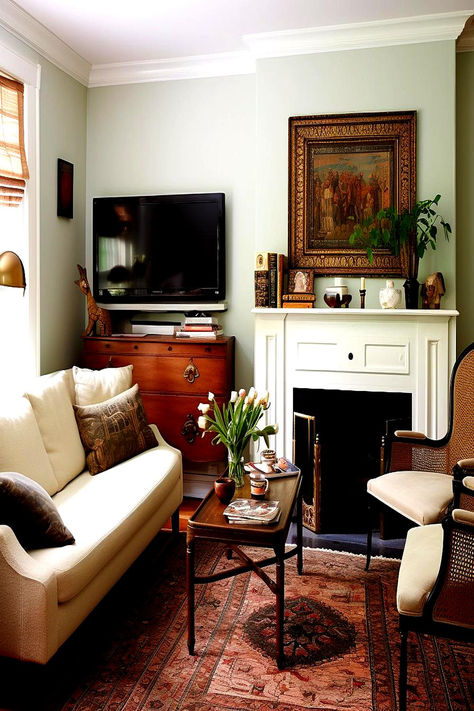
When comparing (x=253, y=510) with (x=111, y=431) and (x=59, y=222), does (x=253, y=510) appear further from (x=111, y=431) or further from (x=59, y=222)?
(x=59, y=222)

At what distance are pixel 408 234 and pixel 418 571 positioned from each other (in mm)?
2117

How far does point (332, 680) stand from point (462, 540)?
743 mm

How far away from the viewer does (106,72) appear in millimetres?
3959

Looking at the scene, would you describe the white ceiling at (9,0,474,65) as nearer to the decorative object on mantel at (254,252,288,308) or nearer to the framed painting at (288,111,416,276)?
the framed painting at (288,111,416,276)

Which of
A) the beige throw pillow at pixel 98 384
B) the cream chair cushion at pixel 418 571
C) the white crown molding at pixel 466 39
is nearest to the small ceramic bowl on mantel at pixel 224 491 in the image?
the cream chair cushion at pixel 418 571

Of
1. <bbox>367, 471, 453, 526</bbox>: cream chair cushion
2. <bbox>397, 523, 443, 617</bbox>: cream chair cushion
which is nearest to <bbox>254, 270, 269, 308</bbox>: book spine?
<bbox>367, 471, 453, 526</bbox>: cream chair cushion

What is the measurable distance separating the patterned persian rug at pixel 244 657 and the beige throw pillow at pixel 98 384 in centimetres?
99

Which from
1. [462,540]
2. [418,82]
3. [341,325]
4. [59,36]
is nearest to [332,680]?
[462,540]

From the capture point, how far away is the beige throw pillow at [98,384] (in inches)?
122

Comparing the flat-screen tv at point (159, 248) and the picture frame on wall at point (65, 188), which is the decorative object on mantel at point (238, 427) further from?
the picture frame on wall at point (65, 188)

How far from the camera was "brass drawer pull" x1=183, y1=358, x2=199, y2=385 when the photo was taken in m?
3.59

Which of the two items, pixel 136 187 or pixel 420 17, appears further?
pixel 136 187

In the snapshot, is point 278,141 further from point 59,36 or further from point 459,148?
point 59,36

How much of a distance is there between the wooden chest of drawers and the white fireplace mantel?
0.27 m
